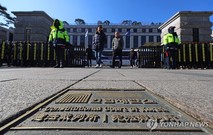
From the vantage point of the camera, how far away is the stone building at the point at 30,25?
23.5 metres

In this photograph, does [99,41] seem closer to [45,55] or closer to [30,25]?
[45,55]

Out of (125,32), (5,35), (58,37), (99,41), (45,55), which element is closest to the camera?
(58,37)

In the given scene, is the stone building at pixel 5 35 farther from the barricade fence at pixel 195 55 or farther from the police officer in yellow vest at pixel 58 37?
the police officer in yellow vest at pixel 58 37

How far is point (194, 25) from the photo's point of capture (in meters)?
24.0

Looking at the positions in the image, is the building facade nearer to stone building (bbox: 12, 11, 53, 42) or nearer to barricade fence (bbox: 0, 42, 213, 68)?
stone building (bbox: 12, 11, 53, 42)

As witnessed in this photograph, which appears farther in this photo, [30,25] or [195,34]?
[195,34]

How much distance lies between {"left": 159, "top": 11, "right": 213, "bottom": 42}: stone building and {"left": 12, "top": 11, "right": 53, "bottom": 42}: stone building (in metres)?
12.7

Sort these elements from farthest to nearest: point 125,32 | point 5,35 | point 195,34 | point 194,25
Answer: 1. point 125,32
2. point 5,35
3. point 195,34
4. point 194,25

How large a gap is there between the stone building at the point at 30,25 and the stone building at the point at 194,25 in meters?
12.7

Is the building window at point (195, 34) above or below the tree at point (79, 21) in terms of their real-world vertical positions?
below

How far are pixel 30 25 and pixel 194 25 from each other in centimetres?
1523

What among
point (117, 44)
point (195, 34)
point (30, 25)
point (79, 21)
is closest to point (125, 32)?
point (79, 21)

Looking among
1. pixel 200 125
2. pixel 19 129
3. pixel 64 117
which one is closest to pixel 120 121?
pixel 64 117

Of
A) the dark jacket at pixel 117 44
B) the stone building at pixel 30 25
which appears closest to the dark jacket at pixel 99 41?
the dark jacket at pixel 117 44
